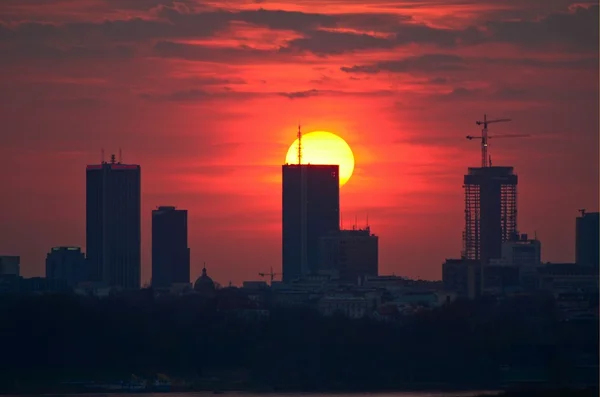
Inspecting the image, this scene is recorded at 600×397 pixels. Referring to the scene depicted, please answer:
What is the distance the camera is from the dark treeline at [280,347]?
109 meters

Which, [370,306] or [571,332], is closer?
[571,332]

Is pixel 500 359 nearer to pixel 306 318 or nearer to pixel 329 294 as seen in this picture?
pixel 306 318

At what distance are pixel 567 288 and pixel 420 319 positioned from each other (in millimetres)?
55836

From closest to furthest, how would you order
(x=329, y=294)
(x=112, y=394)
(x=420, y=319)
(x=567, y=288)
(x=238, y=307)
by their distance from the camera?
(x=112, y=394) < (x=420, y=319) < (x=238, y=307) < (x=567, y=288) < (x=329, y=294)

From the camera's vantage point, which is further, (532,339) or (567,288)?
(567,288)

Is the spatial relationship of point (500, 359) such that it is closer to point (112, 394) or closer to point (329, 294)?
point (112, 394)

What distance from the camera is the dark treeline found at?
109 metres

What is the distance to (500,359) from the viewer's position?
11006cm

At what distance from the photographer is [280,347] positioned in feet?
390

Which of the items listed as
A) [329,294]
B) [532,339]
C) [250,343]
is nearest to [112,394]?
[250,343]

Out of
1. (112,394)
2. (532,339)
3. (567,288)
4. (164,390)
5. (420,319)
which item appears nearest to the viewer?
(112,394)

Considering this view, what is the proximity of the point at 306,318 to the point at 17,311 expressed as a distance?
64.9 feet

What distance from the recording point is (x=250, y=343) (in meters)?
119

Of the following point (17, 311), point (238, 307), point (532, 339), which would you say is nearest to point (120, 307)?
point (17, 311)
